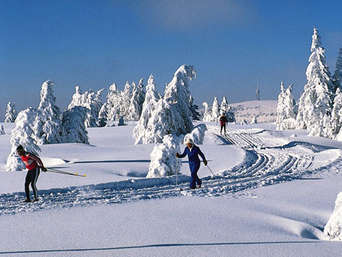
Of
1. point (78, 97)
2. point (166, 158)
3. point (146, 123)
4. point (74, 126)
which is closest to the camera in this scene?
point (166, 158)

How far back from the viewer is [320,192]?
1162cm

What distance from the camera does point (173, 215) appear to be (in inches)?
332

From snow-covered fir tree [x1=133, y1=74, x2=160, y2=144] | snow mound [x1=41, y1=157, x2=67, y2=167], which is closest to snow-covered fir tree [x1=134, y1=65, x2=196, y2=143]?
snow-covered fir tree [x1=133, y1=74, x2=160, y2=144]

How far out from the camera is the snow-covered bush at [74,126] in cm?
3541

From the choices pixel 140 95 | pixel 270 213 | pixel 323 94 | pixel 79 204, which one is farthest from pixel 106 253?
pixel 140 95

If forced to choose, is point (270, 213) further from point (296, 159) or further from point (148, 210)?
point (296, 159)

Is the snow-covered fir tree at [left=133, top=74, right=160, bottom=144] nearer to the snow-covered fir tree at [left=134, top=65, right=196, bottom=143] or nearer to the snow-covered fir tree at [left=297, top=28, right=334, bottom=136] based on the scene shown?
the snow-covered fir tree at [left=134, top=65, right=196, bottom=143]

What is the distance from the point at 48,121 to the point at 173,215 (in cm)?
2903

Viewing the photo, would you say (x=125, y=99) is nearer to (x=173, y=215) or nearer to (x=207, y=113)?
(x=207, y=113)

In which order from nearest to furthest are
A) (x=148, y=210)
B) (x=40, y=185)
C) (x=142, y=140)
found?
(x=148, y=210) < (x=40, y=185) < (x=142, y=140)

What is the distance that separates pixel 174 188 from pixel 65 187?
10.8ft

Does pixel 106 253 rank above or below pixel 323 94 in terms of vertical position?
below

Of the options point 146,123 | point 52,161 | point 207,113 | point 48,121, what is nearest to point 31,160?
point 52,161

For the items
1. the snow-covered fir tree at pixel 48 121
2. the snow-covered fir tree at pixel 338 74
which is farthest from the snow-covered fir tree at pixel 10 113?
the snow-covered fir tree at pixel 338 74
